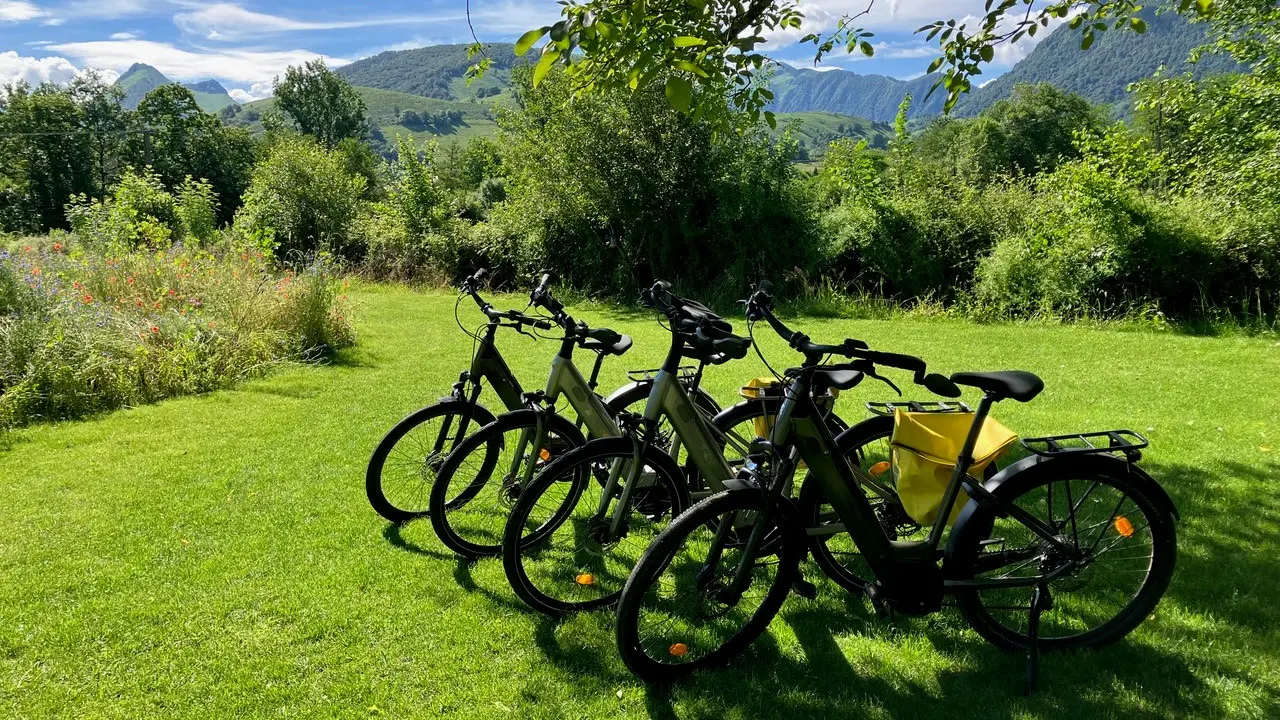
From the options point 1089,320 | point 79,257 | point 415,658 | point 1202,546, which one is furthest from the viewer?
point 1089,320

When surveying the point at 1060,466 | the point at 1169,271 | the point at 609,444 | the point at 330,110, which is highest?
the point at 330,110

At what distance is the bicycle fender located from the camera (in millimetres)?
2359

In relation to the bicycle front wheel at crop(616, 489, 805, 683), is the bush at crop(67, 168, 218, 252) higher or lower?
higher

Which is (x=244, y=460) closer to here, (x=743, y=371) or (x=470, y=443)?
(x=470, y=443)

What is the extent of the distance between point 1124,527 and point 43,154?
56.9 meters

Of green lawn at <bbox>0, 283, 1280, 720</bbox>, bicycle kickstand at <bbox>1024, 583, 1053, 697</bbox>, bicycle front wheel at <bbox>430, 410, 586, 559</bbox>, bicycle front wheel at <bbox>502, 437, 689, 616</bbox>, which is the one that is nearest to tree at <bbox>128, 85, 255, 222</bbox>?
green lawn at <bbox>0, 283, 1280, 720</bbox>

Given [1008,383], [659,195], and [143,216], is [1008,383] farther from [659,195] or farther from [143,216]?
[143,216]

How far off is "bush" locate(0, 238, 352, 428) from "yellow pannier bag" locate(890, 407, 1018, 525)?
6725 millimetres

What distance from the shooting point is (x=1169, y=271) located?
10891 millimetres

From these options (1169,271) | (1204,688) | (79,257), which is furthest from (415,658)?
(1169,271)

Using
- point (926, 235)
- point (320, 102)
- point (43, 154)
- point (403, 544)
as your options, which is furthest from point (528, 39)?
point (320, 102)

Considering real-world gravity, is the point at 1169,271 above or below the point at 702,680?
above

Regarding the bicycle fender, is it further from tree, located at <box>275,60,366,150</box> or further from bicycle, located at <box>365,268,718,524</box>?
tree, located at <box>275,60,366,150</box>

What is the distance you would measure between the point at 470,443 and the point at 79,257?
336 inches
